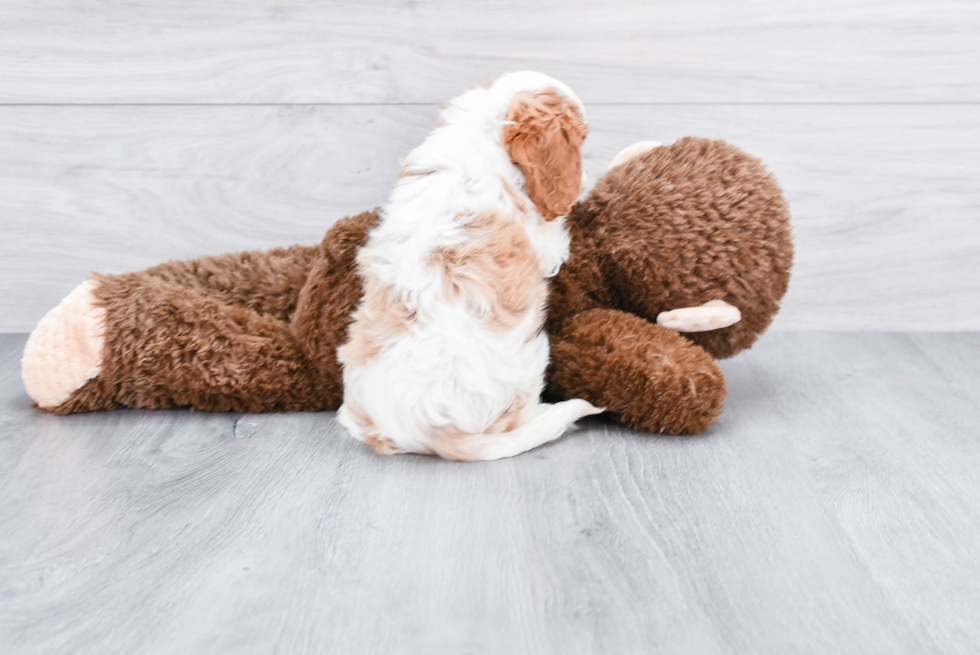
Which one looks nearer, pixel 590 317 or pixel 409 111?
pixel 590 317

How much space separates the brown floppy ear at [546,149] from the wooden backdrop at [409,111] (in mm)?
478

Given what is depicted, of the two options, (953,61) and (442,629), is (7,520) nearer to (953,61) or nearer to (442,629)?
(442,629)

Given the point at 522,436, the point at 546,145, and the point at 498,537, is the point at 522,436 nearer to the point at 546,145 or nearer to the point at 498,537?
the point at 498,537

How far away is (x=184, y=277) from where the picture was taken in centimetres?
134

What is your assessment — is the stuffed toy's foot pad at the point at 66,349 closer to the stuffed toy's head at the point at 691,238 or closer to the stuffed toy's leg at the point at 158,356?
the stuffed toy's leg at the point at 158,356

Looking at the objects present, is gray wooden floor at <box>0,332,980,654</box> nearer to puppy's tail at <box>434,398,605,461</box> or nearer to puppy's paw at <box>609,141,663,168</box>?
puppy's tail at <box>434,398,605,461</box>

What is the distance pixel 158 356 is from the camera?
119cm

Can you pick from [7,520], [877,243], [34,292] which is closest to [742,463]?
[877,243]

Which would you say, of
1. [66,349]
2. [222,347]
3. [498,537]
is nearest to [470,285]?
[498,537]

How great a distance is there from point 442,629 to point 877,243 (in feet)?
4.14

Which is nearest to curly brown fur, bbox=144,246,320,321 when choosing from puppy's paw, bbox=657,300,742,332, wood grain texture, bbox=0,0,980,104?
wood grain texture, bbox=0,0,980,104

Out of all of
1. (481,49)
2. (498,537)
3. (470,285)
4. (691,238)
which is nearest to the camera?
(498,537)

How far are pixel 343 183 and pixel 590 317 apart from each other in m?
0.65

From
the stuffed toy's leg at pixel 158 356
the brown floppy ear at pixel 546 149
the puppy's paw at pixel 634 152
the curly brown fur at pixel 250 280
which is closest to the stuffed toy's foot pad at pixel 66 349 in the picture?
the stuffed toy's leg at pixel 158 356
